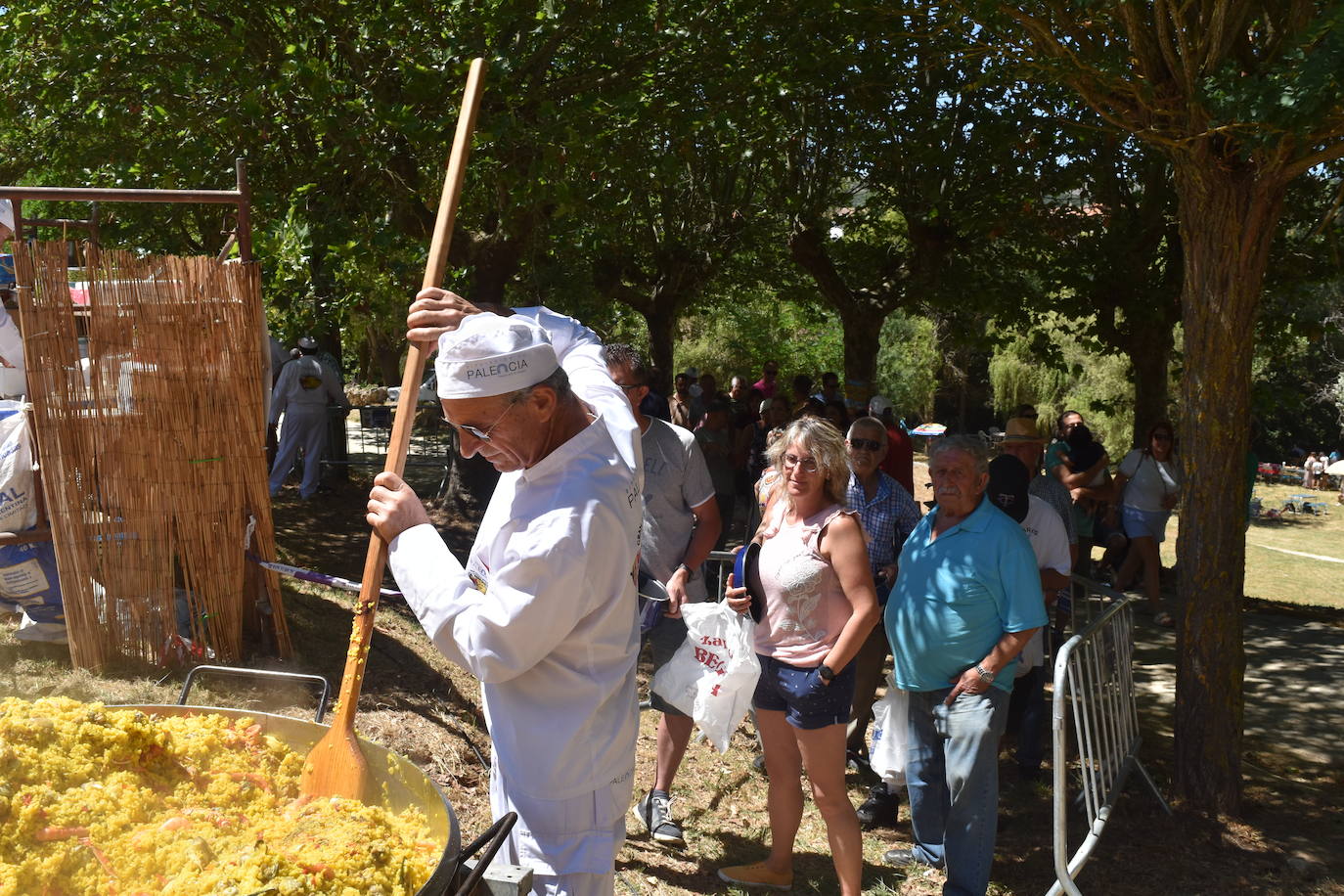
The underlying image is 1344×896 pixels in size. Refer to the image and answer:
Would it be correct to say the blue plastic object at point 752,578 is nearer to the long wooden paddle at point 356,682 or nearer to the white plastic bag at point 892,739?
the white plastic bag at point 892,739

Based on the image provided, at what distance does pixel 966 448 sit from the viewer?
4551 mm

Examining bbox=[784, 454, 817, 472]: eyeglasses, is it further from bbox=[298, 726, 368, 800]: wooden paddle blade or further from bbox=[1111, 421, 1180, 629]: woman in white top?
bbox=[1111, 421, 1180, 629]: woman in white top

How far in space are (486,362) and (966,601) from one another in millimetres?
2665

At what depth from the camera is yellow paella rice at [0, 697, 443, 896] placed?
199 cm

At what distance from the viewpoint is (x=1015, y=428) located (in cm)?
713

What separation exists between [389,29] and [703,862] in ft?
21.0

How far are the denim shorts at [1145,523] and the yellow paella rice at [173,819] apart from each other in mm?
9052

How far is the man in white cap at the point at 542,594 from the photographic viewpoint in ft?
7.44

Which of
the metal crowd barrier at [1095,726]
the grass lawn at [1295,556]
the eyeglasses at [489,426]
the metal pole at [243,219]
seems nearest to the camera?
the eyeglasses at [489,426]

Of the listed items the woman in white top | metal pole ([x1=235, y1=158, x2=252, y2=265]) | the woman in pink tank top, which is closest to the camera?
the woman in pink tank top

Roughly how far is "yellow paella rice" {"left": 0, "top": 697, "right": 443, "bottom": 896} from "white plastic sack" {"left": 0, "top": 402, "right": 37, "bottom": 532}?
326 cm

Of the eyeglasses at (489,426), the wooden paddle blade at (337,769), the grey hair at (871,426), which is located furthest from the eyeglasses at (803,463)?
the wooden paddle blade at (337,769)

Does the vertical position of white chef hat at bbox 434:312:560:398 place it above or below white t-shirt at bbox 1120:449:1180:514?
above

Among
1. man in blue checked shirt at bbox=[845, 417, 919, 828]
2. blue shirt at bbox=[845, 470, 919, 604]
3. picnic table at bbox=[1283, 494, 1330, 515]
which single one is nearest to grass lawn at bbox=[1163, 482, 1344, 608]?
picnic table at bbox=[1283, 494, 1330, 515]
